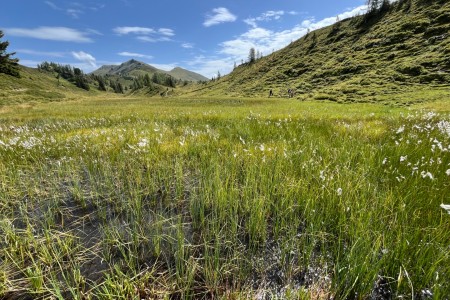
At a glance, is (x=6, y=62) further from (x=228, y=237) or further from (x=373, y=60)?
(x=373, y=60)

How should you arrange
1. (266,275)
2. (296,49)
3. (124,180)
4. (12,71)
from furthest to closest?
1. (296,49)
2. (12,71)
3. (124,180)
4. (266,275)

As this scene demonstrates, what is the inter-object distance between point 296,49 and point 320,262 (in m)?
152

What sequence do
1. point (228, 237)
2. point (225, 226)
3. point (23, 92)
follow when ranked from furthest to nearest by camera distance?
point (23, 92), point (225, 226), point (228, 237)

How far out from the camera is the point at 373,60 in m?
76.8

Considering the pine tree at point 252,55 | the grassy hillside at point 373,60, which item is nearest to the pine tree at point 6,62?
the grassy hillside at point 373,60

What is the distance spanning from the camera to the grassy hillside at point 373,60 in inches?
1925

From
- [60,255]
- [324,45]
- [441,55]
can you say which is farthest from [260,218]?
[324,45]

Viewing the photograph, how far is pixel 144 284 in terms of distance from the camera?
2139 millimetres

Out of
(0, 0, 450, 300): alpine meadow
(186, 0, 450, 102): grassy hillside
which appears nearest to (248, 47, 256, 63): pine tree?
(186, 0, 450, 102): grassy hillside

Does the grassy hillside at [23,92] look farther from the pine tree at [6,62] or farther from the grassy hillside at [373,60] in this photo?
the grassy hillside at [373,60]

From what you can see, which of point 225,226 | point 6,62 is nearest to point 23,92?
point 6,62

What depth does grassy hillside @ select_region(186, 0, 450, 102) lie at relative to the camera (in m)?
48.9

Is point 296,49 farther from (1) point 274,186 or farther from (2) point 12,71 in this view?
(1) point 274,186

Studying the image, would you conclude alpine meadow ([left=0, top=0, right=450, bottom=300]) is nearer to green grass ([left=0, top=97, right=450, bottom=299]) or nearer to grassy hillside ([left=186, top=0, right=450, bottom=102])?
green grass ([left=0, top=97, right=450, bottom=299])
